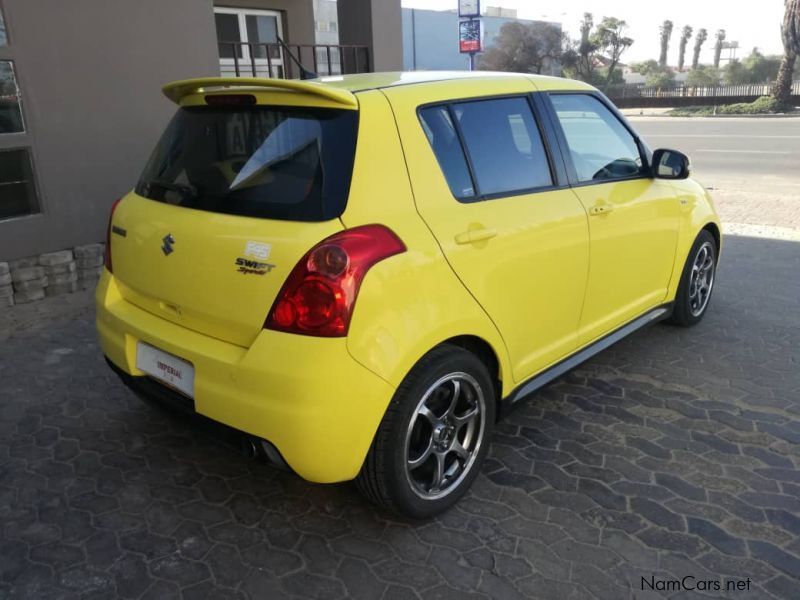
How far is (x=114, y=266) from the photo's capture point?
319 centimetres

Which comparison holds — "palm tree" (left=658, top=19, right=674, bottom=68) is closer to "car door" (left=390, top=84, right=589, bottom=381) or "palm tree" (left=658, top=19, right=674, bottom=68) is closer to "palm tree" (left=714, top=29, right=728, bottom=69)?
"palm tree" (left=714, top=29, right=728, bottom=69)

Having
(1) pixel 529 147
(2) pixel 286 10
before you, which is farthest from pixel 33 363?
(2) pixel 286 10

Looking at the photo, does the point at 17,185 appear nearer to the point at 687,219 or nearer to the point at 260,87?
the point at 260,87

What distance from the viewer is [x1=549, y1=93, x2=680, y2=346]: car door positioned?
11.9 feet

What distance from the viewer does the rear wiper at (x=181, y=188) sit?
9.39ft

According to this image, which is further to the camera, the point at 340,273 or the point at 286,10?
the point at 286,10

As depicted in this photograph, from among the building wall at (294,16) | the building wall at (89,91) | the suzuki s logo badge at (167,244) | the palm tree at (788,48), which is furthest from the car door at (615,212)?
the palm tree at (788,48)

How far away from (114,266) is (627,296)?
285 centimetres

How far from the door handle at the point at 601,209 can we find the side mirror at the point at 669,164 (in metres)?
0.69

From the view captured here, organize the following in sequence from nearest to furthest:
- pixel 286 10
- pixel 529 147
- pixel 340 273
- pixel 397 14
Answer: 1. pixel 340 273
2. pixel 529 147
3. pixel 397 14
4. pixel 286 10

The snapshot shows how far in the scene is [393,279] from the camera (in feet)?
8.20

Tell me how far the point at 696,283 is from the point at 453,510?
3017mm

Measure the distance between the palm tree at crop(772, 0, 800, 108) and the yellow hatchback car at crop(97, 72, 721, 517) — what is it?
34172mm

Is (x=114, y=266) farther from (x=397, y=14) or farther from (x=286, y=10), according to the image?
(x=286, y=10)
